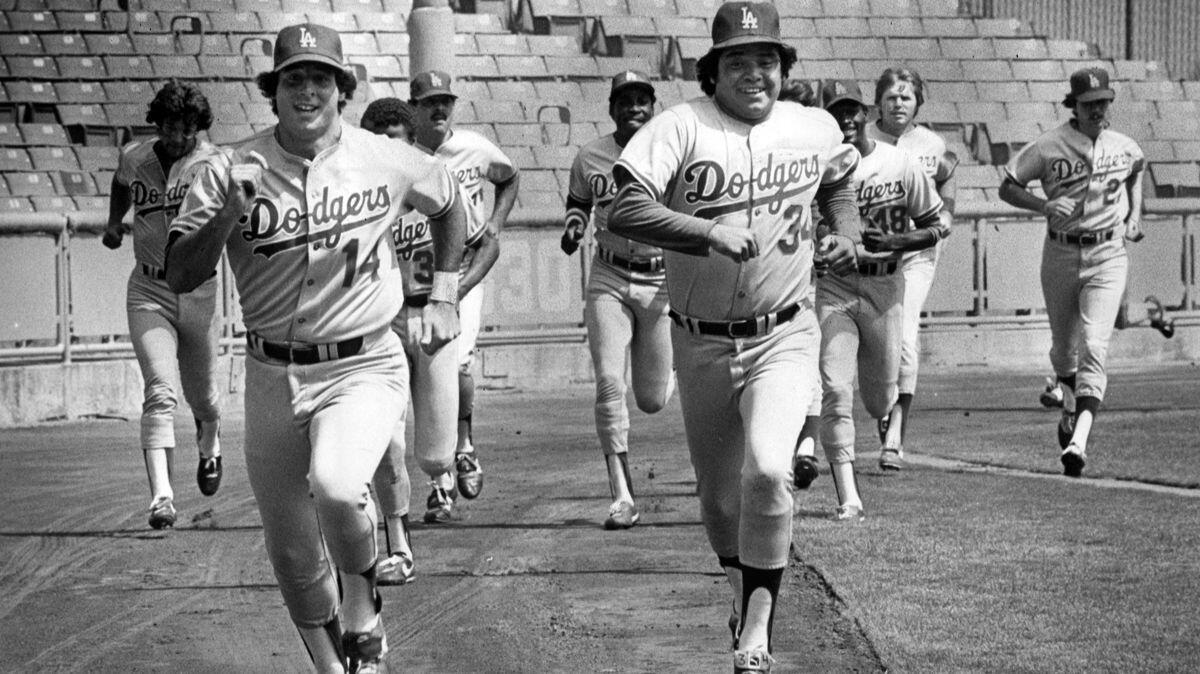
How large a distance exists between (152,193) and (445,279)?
158 inches

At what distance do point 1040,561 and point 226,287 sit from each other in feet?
37.1

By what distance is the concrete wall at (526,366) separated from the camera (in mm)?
16938

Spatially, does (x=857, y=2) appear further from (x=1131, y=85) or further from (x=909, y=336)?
(x=909, y=336)

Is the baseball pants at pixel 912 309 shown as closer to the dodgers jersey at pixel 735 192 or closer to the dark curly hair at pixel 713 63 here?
the dark curly hair at pixel 713 63

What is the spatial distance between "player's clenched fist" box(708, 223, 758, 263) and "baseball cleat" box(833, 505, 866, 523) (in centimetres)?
387

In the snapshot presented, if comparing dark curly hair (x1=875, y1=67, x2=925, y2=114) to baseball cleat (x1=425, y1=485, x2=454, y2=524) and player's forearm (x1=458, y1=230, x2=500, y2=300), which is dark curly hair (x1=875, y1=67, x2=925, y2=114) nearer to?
player's forearm (x1=458, y1=230, x2=500, y2=300)

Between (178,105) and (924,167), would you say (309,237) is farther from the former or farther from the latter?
(924,167)

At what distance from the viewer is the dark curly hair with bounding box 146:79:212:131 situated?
9852 millimetres

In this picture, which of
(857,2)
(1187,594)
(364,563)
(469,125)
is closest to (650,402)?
(1187,594)

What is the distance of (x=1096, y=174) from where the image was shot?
1236 centimetres

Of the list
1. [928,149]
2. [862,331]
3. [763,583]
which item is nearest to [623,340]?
[862,331]

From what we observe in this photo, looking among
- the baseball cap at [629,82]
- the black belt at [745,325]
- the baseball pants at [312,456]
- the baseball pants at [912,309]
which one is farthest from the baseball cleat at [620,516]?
the baseball pants at [312,456]

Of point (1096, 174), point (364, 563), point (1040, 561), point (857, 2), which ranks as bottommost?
point (1040, 561)

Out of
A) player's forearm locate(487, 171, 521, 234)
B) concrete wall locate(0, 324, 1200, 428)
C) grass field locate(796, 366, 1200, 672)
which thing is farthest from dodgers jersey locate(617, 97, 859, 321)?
concrete wall locate(0, 324, 1200, 428)
